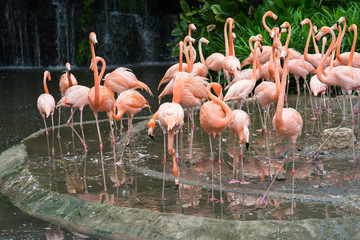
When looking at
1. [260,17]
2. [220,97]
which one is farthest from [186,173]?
[260,17]

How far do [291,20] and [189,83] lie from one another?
17.8 ft

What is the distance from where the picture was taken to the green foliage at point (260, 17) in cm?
988

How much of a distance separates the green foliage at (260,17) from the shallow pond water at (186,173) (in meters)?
2.52

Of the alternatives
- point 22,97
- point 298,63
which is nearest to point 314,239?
point 298,63

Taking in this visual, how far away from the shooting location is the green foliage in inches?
389

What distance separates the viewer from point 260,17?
1062cm

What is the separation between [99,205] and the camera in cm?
429

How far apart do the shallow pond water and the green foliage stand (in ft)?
8.27

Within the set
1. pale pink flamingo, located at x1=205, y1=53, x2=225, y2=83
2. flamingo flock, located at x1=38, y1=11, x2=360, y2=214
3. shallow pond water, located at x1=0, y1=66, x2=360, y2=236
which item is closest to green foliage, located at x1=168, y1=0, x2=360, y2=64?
flamingo flock, located at x1=38, y1=11, x2=360, y2=214

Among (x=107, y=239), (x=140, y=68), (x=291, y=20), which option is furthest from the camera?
(x=140, y=68)

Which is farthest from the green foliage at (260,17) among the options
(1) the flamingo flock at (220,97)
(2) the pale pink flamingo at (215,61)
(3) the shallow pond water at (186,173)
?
(3) the shallow pond water at (186,173)

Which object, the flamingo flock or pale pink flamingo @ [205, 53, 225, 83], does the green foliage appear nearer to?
the flamingo flock

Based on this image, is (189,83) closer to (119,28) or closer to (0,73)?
(0,73)

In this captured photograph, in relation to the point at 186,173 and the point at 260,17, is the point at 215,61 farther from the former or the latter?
the point at 260,17
